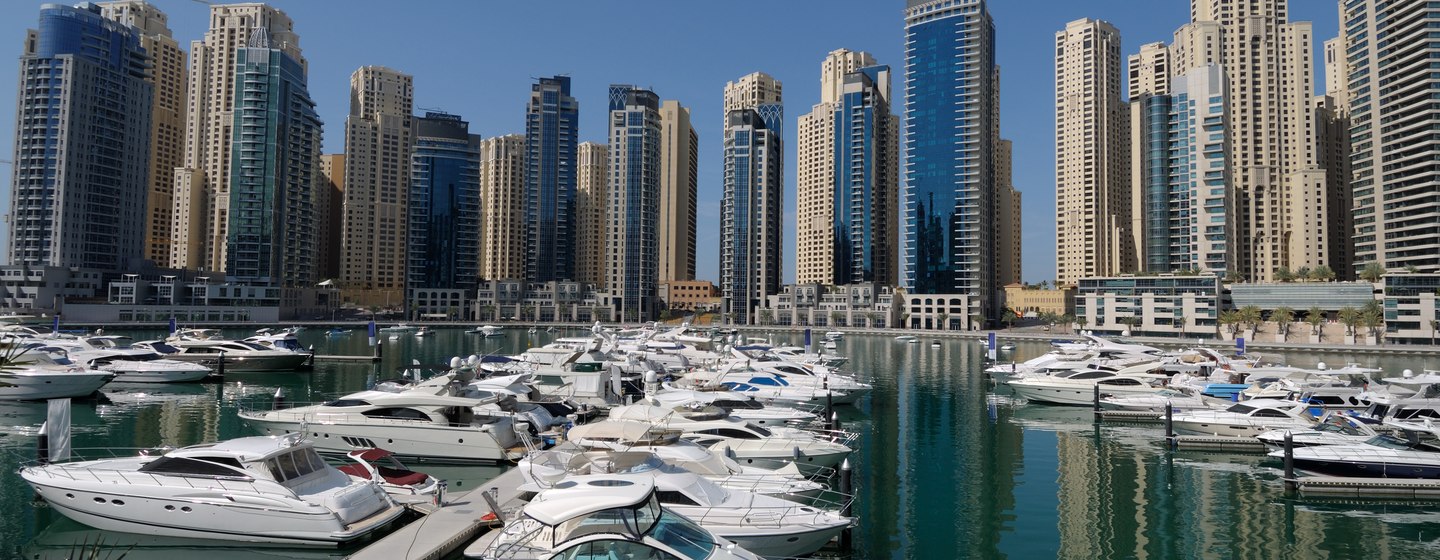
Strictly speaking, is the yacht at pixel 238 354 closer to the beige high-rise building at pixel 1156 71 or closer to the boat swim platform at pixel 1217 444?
the boat swim platform at pixel 1217 444

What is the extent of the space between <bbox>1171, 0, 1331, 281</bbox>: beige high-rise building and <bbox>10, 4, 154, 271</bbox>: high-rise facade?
227 meters

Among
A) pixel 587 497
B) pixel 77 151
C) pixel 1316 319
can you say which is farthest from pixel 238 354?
pixel 1316 319

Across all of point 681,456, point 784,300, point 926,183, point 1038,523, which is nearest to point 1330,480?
point 1038,523

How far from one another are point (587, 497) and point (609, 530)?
5.77 feet

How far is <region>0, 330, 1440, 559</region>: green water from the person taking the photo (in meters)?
20.9

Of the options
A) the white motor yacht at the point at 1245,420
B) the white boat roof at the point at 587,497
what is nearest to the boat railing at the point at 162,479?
the white boat roof at the point at 587,497

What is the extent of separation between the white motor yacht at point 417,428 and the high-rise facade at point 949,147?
6172 inches

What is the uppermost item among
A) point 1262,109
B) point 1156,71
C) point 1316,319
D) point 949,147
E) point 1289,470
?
point 1156,71

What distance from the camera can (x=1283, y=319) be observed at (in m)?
129

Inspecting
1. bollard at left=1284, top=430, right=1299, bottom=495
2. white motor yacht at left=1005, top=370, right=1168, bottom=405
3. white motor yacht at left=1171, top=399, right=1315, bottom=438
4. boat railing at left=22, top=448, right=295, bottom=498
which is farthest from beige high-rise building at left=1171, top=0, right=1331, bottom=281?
boat railing at left=22, top=448, right=295, bottom=498

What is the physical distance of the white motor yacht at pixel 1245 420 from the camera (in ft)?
114

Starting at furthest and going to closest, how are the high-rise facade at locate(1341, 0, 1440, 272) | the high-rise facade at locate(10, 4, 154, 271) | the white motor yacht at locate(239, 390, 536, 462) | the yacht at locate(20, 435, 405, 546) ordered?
the high-rise facade at locate(10, 4, 154, 271)
the high-rise facade at locate(1341, 0, 1440, 272)
the white motor yacht at locate(239, 390, 536, 462)
the yacht at locate(20, 435, 405, 546)

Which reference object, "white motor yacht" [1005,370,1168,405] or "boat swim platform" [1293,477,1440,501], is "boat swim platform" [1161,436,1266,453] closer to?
"boat swim platform" [1293,477,1440,501]

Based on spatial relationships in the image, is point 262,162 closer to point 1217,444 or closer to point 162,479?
point 162,479
